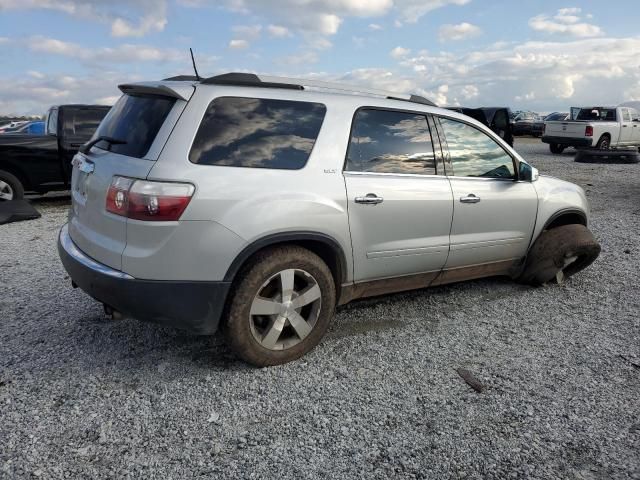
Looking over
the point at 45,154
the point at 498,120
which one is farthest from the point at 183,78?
the point at 498,120

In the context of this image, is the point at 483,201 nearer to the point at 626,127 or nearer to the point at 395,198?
the point at 395,198

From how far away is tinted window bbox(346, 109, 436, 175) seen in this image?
340 cm

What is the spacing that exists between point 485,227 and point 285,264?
1927mm

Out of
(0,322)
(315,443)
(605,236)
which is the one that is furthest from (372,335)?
(605,236)

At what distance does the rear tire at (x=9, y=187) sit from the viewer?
25.8ft

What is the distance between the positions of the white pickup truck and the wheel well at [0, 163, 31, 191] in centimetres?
1764

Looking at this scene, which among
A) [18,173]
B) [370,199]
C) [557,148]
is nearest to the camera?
[370,199]

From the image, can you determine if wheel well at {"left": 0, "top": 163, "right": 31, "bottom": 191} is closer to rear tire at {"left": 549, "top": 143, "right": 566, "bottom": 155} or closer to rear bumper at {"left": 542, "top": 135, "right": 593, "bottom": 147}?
rear bumper at {"left": 542, "top": 135, "right": 593, "bottom": 147}

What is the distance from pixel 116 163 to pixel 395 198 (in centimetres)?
183

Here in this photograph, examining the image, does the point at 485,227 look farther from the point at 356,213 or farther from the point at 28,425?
the point at 28,425

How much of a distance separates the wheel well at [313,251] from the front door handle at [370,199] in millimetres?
347

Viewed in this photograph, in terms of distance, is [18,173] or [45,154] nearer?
[18,173]

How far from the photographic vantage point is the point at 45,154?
325 inches

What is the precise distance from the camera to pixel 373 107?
3.52 metres
